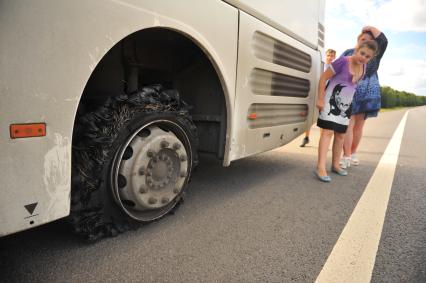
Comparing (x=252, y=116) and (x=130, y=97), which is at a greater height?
(x=130, y=97)

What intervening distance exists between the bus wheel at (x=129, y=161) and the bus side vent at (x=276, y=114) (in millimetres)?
705

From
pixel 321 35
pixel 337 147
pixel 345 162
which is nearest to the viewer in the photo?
pixel 337 147

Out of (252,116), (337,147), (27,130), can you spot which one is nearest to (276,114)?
(252,116)

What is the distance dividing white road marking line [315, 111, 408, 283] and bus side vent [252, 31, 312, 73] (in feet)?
4.49

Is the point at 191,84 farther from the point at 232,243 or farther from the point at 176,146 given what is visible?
the point at 232,243

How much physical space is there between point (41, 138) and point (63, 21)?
46 centimetres

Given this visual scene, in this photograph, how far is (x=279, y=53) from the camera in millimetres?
2648

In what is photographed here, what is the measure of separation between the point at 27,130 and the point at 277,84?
2.07m

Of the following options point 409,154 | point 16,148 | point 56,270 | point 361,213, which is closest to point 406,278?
point 361,213

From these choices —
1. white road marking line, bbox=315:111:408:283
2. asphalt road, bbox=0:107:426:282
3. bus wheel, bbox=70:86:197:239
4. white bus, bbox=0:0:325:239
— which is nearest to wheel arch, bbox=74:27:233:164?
white bus, bbox=0:0:325:239

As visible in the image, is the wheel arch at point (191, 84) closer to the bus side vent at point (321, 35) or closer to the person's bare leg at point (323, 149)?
the person's bare leg at point (323, 149)

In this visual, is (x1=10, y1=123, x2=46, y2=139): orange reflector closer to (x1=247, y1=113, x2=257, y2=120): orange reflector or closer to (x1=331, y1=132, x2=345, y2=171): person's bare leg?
(x1=247, y1=113, x2=257, y2=120): orange reflector

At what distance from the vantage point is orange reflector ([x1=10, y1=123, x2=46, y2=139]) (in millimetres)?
1088

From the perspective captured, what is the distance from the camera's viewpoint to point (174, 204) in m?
2.01
